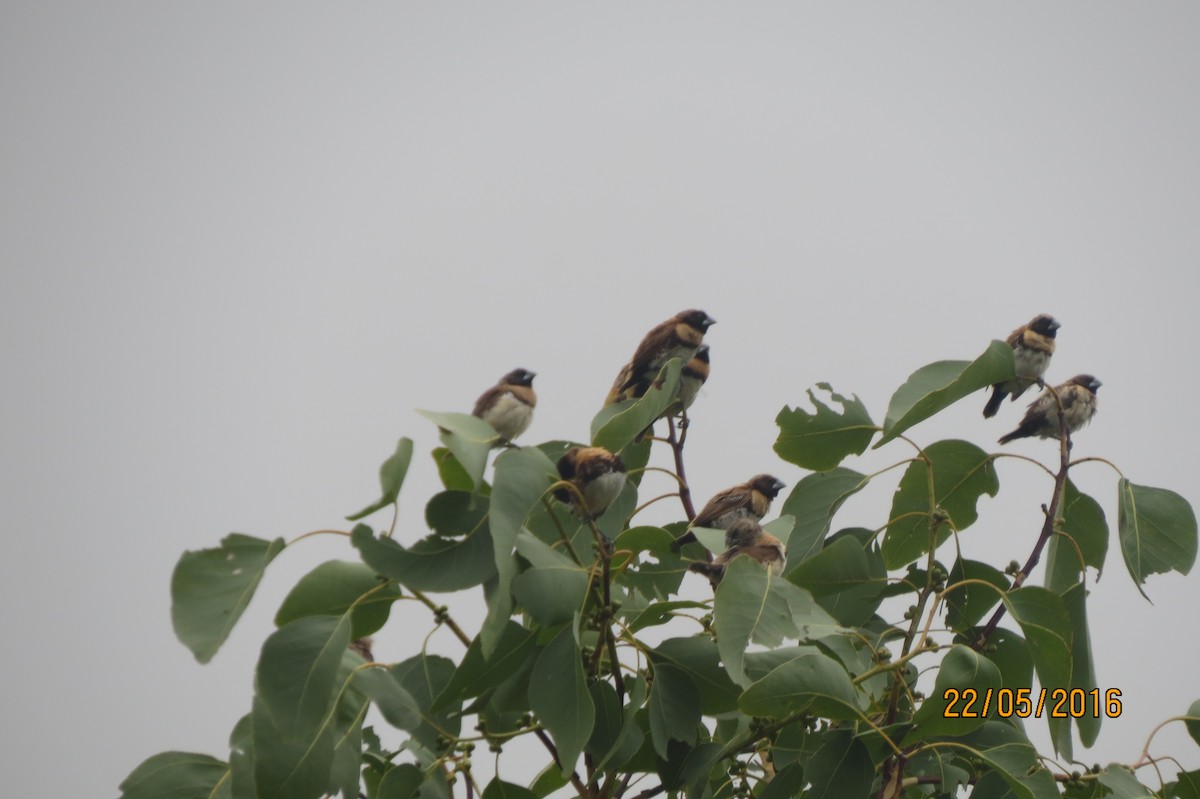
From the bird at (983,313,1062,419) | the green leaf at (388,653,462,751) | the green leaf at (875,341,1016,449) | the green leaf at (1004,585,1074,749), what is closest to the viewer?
the green leaf at (388,653,462,751)

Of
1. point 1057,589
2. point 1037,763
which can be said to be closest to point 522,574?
point 1037,763

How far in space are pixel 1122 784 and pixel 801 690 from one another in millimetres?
1179

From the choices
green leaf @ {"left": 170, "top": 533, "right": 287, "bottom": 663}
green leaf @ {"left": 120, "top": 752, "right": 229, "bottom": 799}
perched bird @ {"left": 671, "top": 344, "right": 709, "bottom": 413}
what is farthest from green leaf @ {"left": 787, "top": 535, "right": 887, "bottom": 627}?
perched bird @ {"left": 671, "top": 344, "right": 709, "bottom": 413}

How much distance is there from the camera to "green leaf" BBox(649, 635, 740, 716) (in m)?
3.04

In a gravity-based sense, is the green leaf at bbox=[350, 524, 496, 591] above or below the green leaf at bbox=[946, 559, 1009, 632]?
above

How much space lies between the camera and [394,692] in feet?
9.15

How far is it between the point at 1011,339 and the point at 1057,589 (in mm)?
4031

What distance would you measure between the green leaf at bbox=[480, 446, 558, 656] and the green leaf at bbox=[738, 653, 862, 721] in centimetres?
64

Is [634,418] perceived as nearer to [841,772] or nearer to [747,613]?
[747,613]

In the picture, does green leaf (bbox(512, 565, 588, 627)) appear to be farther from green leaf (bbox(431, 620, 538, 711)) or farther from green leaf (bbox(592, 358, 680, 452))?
green leaf (bbox(592, 358, 680, 452))

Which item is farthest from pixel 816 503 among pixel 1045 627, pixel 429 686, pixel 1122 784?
pixel 429 686

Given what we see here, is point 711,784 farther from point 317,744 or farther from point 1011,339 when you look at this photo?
point 1011,339

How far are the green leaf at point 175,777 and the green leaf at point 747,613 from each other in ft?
4.40

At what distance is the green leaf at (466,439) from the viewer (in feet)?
8.38
